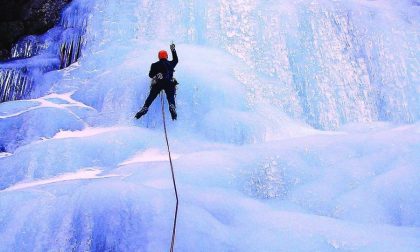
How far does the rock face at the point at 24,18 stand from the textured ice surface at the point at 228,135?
1.07 ft

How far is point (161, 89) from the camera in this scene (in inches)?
192

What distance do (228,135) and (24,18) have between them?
5.35 metres

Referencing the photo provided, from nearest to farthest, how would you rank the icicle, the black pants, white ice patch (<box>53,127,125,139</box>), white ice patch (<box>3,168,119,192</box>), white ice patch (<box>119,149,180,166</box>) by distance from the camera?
white ice patch (<box>3,168,119,192</box>)
white ice patch (<box>119,149,180,166</box>)
white ice patch (<box>53,127,125,139</box>)
the black pants
the icicle

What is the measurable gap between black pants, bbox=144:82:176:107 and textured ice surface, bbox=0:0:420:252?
200 millimetres

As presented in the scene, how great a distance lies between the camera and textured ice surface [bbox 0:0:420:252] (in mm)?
2854

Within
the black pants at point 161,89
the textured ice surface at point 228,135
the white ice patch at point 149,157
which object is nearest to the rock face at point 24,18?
the textured ice surface at point 228,135

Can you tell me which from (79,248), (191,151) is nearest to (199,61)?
(191,151)

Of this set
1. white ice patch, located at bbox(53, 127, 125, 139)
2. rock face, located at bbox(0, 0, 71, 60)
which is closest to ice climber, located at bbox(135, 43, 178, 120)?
white ice patch, located at bbox(53, 127, 125, 139)

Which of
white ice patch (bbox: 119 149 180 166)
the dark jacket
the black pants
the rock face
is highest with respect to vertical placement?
the rock face

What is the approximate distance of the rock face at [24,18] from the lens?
765cm

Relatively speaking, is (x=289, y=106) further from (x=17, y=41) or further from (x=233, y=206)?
(x=17, y=41)

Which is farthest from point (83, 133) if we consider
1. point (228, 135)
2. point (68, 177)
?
point (228, 135)

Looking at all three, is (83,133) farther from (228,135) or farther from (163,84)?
(228,135)

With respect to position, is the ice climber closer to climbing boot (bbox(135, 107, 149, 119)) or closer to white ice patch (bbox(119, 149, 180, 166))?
climbing boot (bbox(135, 107, 149, 119))
